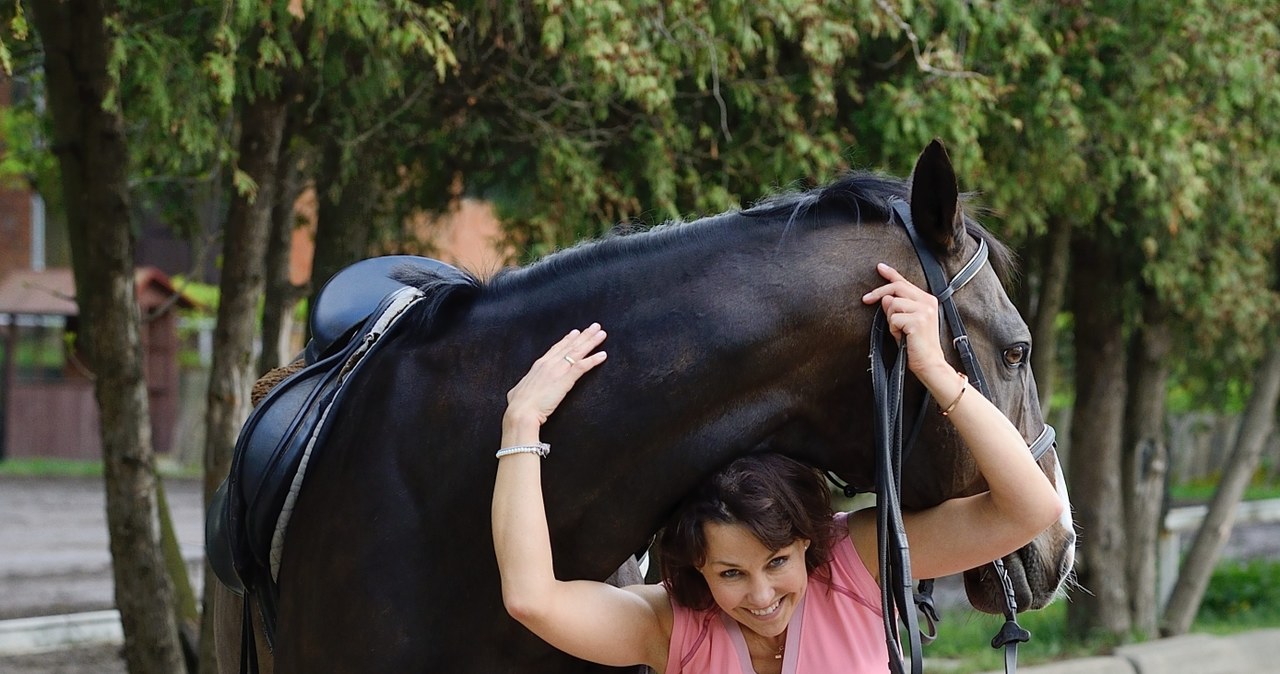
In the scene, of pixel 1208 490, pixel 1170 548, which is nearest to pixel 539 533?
pixel 1170 548

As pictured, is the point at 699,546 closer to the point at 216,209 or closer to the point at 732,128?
the point at 732,128

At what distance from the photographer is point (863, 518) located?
247 cm

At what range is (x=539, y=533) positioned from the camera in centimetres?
214

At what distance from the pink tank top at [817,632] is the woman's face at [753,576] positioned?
0.15 ft

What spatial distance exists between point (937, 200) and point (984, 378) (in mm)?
306

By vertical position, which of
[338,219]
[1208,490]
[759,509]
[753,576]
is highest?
[759,509]

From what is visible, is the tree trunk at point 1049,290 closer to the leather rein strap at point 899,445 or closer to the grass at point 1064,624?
the grass at point 1064,624

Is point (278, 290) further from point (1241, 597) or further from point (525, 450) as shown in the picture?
point (1241, 597)

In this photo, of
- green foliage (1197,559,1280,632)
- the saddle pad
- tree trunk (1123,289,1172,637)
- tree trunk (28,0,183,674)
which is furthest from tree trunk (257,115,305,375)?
green foliage (1197,559,1280,632)

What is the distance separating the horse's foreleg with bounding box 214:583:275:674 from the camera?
2795 millimetres

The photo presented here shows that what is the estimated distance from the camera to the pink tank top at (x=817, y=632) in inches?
91.3

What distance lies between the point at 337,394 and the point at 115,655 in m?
5.04

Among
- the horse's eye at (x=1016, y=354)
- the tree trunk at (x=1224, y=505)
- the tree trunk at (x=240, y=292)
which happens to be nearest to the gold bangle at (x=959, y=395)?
the horse's eye at (x=1016, y=354)

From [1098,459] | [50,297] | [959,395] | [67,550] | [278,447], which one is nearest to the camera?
[959,395]
